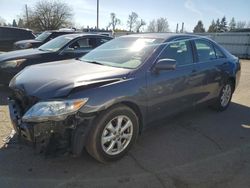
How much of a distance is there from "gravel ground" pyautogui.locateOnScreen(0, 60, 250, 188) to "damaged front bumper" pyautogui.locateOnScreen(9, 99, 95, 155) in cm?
18

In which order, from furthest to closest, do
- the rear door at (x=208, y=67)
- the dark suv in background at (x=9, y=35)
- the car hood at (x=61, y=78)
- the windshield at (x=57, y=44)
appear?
the dark suv in background at (x=9, y=35)
the windshield at (x=57, y=44)
the rear door at (x=208, y=67)
the car hood at (x=61, y=78)

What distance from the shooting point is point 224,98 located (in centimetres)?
545

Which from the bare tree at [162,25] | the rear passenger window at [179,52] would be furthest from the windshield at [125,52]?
the bare tree at [162,25]

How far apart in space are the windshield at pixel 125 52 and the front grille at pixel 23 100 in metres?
1.25

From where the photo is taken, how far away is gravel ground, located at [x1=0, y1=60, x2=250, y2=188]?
295 cm

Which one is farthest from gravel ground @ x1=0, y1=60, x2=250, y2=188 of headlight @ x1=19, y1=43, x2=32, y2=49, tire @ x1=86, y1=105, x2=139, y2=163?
headlight @ x1=19, y1=43, x2=32, y2=49

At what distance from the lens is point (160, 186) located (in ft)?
9.51

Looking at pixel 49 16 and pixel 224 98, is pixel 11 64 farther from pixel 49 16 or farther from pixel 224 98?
pixel 49 16

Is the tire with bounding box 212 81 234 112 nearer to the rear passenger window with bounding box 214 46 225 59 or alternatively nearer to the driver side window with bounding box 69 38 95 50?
the rear passenger window with bounding box 214 46 225 59

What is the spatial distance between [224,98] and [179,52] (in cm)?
186

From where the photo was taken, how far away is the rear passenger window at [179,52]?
13.0 feet

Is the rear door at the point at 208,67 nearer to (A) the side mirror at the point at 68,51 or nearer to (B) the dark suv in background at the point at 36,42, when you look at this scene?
(A) the side mirror at the point at 68,51

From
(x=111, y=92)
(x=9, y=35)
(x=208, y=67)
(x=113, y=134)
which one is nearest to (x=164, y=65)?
(x=111, y=92)

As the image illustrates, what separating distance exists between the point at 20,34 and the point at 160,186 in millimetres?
13715
